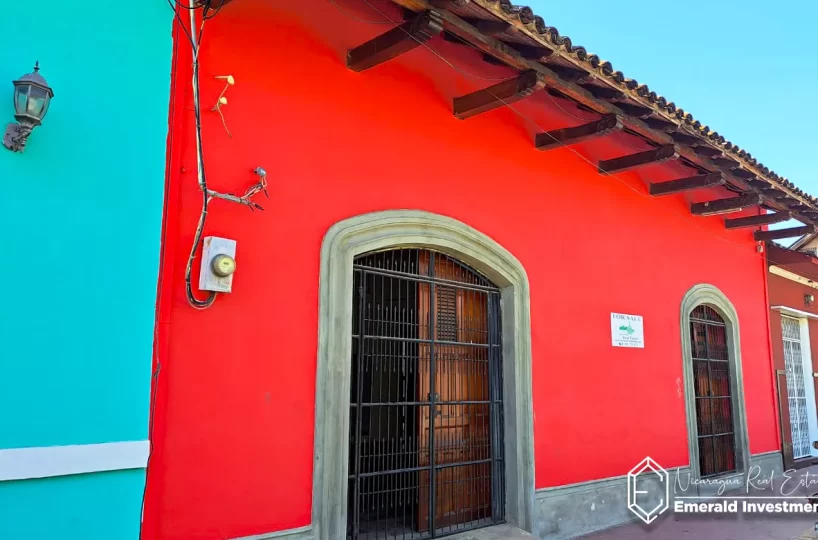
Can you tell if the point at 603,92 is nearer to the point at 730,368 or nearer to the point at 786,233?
the point at 730,368

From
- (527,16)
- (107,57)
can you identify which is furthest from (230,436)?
(527,16)

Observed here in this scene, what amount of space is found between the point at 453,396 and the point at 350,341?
A: 1.36m

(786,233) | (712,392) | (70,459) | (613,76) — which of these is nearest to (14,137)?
(70,459)

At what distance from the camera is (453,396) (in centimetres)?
504

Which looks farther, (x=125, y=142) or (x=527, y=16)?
(x=527, y=16)

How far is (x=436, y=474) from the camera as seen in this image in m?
4.81

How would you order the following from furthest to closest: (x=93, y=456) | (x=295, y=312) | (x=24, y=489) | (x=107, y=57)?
(x=295, y=312)
(x=107, y=57)
(x=93, y=456)
(x=24, y=489)

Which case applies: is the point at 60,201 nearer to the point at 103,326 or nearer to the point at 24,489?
the point at 103,326

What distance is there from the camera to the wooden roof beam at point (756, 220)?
844 centimetres

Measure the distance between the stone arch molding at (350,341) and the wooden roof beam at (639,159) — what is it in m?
2.09

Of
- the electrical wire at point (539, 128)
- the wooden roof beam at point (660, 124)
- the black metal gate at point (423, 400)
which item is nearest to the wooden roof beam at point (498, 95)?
the electrical wire at point (539, 128)

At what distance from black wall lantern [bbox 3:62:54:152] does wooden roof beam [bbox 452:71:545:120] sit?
10.7 ft

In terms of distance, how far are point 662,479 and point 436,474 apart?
3517mm

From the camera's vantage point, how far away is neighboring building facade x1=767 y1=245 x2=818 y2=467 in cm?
950
